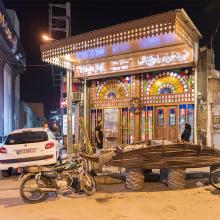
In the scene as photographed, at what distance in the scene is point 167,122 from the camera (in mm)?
15578

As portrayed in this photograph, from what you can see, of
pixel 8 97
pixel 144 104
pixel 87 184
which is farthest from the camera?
pixel 8 97

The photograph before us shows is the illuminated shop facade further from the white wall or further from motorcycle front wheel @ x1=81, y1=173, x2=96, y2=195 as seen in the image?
the white wall

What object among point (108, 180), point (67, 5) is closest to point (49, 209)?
point (108, 180)

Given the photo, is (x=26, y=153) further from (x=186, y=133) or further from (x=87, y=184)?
(x=186, y=133)

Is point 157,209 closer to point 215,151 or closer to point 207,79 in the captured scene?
point 215,151

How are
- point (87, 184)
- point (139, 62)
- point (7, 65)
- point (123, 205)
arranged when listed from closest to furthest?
point (123, 205), point (87, 184), point (139, 62), point (7, 65)

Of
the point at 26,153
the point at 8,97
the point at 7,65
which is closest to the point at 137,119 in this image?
the point at 26,153

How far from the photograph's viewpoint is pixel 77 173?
8.56m

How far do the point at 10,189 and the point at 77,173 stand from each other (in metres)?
2.31

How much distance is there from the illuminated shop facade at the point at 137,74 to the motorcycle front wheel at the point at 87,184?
603 centimetres

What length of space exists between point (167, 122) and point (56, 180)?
8.50 m

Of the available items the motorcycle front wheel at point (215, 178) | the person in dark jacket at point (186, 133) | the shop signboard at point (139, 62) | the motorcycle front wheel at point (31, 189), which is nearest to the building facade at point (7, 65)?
the shop signboard at point (139, 62)

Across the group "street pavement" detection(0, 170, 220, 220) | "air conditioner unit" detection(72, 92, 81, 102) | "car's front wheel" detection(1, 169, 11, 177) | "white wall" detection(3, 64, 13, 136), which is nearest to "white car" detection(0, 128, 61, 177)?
"car's front wheel" detection(1, 169, 11, 177)

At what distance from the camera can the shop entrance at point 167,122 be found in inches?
603
